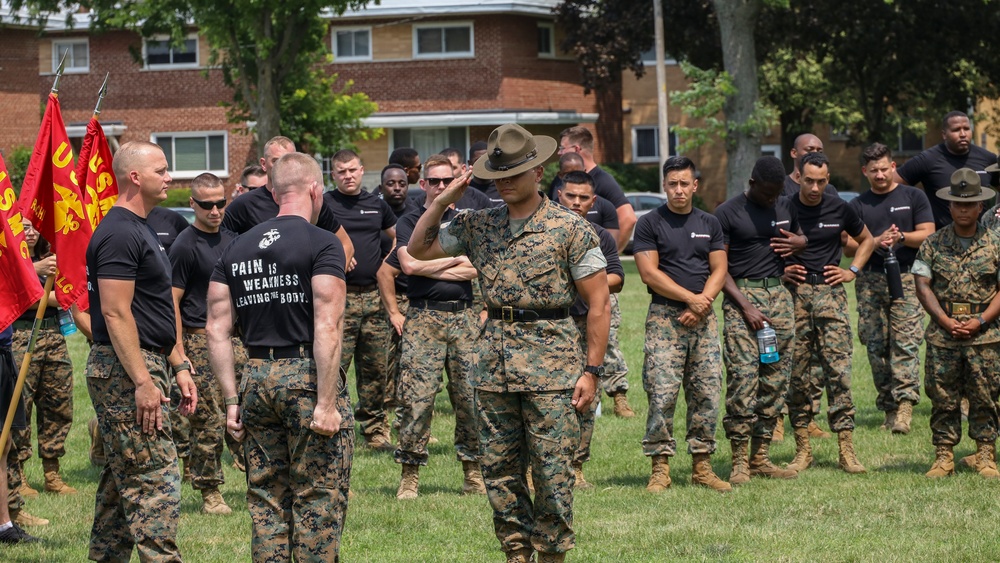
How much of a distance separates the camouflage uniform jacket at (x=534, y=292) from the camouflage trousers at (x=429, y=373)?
2781 millimetres

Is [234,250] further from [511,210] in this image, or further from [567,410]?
Result: [567,410]

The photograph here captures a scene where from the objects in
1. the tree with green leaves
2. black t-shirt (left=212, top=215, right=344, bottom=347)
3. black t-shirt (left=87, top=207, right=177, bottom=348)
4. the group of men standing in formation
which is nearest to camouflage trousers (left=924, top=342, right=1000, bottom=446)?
the group of men standing in formation

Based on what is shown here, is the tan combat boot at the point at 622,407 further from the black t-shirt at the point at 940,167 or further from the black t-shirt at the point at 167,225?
the black t-shirt at the point at 167,225

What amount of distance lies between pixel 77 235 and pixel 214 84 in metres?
38.1

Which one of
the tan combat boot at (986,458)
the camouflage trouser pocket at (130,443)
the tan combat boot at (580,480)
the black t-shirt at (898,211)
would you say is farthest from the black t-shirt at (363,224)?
the tan combat boot at (986,458)

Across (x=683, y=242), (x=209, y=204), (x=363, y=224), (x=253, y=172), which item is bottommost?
(x=683, y=242)

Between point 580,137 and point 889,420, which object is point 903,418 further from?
point 580,137

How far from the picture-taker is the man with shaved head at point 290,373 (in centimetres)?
648

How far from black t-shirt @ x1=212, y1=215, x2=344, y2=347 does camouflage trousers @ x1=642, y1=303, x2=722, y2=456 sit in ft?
13.3

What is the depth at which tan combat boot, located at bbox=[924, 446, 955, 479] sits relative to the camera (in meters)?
10.3

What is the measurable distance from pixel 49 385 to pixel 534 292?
5014 mm

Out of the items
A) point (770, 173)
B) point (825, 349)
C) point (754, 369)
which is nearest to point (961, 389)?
point (825, 349)

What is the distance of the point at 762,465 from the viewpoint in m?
10.6

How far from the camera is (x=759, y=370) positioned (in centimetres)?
1055
